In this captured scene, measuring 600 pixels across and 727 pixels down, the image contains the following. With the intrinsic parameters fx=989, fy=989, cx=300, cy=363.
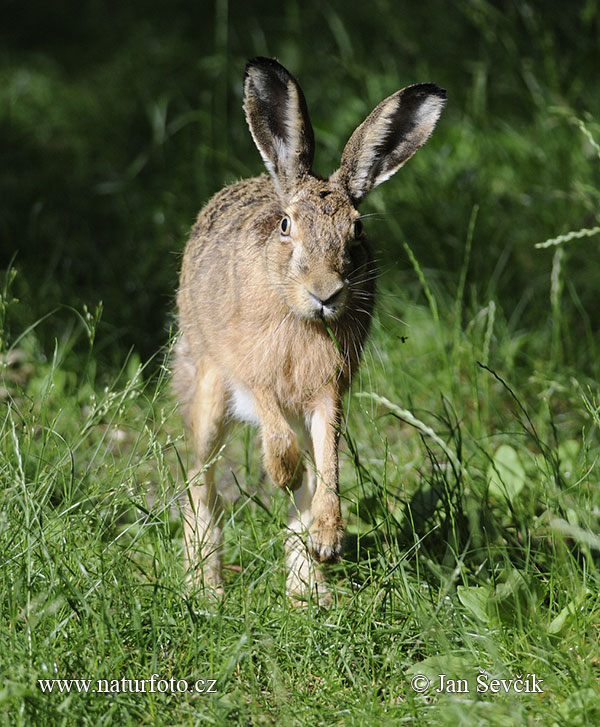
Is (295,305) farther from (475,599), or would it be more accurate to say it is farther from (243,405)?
(475,599)

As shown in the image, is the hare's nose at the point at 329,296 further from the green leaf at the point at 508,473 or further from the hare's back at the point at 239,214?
the green leaf at the point at 508,473

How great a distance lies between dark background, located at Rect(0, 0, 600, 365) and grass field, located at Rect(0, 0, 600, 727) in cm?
3

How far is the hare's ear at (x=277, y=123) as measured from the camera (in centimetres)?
314

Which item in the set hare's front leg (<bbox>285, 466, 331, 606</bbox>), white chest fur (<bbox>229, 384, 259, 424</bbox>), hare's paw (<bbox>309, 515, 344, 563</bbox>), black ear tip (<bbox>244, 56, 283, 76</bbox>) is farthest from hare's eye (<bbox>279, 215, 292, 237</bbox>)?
hare's paw (<bbox>309, 515, 344, 563</bbox>)

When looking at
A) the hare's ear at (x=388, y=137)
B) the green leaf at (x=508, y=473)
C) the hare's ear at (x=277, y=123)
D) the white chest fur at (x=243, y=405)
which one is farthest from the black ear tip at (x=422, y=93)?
the green leaf at (x=508, y=473)

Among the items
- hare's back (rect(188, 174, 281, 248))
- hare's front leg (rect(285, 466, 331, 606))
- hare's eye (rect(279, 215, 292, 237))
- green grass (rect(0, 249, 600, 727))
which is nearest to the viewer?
green grass (rect(0, 249, 600, 727))

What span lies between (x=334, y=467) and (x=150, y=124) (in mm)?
4185

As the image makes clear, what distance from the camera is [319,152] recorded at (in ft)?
18.8

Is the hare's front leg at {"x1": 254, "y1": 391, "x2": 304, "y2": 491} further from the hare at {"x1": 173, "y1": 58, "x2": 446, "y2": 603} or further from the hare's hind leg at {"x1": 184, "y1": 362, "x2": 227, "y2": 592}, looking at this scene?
the hare's hind leg at {"x1": 184, "y1": 362, "x2": 227, "y2": 592}

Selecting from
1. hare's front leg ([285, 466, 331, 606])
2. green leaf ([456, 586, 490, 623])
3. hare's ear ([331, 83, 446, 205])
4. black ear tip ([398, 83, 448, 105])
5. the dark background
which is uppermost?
black ear tip ([398, 83, 448, 105])

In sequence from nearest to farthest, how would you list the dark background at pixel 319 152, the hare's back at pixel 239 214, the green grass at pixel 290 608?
the green grass at pixel 290 608 → the hare's back at pixel 239 214 → the dark background at pixel 319 152

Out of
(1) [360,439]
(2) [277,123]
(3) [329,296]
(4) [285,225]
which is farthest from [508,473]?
(2) [277,123]

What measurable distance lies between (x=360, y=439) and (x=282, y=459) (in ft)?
2.60

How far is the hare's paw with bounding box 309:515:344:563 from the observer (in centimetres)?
295
